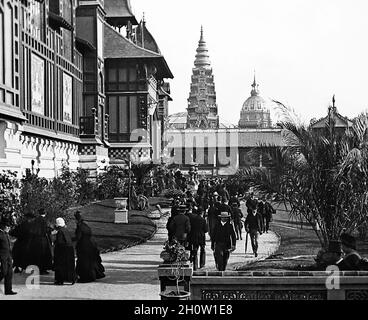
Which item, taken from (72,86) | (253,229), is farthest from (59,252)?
(72,86)

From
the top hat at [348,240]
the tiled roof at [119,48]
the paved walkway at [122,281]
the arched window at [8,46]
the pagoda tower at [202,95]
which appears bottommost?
the paved walkway at [122,281]

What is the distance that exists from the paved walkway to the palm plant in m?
2.22

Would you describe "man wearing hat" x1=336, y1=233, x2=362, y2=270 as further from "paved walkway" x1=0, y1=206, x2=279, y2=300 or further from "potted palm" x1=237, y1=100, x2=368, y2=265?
"paved walkway" x1=0, y1=206, x2=279, y2=300

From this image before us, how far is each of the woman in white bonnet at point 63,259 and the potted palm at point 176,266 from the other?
372 centimetres

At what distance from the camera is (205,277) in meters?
11.1

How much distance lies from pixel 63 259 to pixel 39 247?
132cm

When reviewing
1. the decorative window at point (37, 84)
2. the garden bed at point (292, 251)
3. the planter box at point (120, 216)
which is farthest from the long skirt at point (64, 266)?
the decorative window at point (37, 84)

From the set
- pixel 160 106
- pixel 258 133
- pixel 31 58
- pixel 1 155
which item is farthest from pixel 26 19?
pixel 258 133

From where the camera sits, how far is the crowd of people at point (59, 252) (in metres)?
14.7

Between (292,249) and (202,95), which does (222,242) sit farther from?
(202,95)

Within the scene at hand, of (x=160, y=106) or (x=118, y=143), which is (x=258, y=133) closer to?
(x=160, y=106)

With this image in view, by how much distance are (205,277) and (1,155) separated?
10.6 metres

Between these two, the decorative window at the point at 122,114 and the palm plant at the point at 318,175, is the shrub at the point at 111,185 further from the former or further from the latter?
the palm plant at the point at 318,175

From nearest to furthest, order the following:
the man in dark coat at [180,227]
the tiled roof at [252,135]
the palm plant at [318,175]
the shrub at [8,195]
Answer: the palm plant at [318,175] < the man in dark coat at [180,227] < the shrub at [8,195] < the tiled roof at [252,135]
